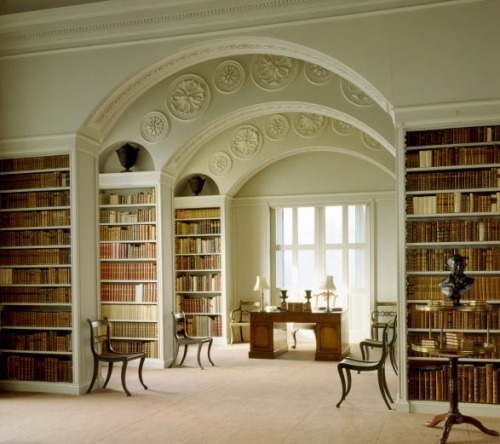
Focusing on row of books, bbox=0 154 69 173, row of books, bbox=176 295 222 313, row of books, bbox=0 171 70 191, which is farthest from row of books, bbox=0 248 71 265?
row of books, bbox=176 295 222 313

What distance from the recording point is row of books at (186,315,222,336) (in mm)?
→ 12328

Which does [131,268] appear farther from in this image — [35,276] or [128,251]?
[35,276]

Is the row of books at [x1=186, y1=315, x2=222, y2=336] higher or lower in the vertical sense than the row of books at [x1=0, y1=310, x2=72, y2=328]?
lower

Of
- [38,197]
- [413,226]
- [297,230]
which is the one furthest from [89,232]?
[297,230]

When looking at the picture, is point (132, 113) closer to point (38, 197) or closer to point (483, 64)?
point (38, 197)

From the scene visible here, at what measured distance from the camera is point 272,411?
22.0 ft

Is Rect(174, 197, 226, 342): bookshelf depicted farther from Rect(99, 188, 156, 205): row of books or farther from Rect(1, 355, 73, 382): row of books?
Rect(1, 355, 73, 382): row of books

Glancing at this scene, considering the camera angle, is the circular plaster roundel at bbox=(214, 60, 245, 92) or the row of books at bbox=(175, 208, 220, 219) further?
the row of books at bbox=(175, 208, 220, 219)

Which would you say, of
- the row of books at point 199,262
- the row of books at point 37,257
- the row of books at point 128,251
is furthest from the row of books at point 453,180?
the row of books at point 199,262

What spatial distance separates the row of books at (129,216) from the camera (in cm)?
990

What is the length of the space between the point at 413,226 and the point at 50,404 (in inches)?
178

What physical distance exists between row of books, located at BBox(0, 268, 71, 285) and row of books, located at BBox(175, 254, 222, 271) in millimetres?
4634

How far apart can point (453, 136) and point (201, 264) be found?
6.86m

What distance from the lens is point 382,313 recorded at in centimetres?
1173
